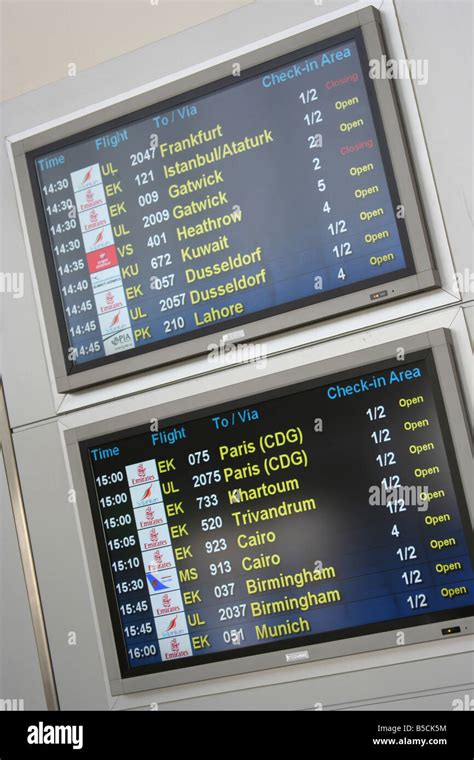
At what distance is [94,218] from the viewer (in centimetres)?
239

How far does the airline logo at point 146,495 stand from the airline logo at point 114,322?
1.31 ft

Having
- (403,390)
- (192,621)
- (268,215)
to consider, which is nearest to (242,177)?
(268,215)

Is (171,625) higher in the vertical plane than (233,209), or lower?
lower

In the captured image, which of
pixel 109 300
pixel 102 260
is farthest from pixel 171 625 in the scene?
pixel 102 260

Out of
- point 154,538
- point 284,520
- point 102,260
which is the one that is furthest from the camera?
point 102,260

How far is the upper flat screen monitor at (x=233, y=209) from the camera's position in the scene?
2.13 m

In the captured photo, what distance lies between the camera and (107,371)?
2.37 meters

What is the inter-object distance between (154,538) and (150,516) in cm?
5

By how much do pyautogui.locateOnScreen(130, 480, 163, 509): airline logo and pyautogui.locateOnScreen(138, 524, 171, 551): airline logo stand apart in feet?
0.21

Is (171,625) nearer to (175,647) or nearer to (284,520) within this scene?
(175,647)

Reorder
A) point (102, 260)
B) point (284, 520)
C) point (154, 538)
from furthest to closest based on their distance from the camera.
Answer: point (102, 260), point (154, 538), point (284, 520)

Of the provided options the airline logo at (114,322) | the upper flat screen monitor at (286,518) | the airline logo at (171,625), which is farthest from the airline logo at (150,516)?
the airline logo at (114,322)

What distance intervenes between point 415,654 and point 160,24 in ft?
5.54

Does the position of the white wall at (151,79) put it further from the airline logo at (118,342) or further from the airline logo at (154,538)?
the airline logo at (154,538)
